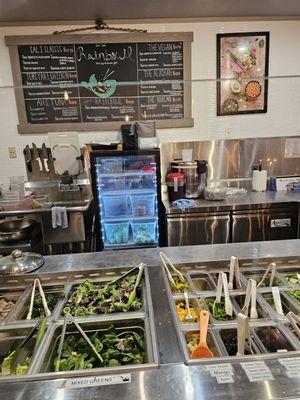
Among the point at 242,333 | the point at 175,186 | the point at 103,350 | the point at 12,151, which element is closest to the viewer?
the point at 242,333

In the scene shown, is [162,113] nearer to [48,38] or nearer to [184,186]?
[184,186]

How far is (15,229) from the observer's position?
354 cm

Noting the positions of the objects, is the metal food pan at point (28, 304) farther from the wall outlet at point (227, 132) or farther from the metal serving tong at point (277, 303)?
the wall outlet at point (227, 132)

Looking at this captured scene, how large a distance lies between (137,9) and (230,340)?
3.67 metres

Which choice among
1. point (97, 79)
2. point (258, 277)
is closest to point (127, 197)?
point (97, 79)

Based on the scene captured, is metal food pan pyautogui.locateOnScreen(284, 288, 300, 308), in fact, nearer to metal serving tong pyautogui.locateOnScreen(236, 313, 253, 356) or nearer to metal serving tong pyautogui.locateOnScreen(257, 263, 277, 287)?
metal serving tong pyautogui.locateOnScreen(257, 263, 277, 287)

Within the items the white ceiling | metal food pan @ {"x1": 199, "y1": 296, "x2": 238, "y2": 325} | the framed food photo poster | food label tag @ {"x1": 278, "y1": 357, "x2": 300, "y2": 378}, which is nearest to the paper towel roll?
the framed food photo poster

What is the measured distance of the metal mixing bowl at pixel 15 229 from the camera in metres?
3.35

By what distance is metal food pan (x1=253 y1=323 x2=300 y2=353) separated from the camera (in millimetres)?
1221

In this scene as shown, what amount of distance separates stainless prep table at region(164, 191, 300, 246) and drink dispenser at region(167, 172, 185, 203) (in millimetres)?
174

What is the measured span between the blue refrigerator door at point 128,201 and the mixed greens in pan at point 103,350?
254 centimetres

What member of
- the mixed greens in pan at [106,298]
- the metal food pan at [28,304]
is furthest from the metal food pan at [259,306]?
→ the metal food pan at [28,304]

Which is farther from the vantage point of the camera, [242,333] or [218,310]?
[218,310]

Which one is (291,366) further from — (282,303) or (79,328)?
(79,328)
